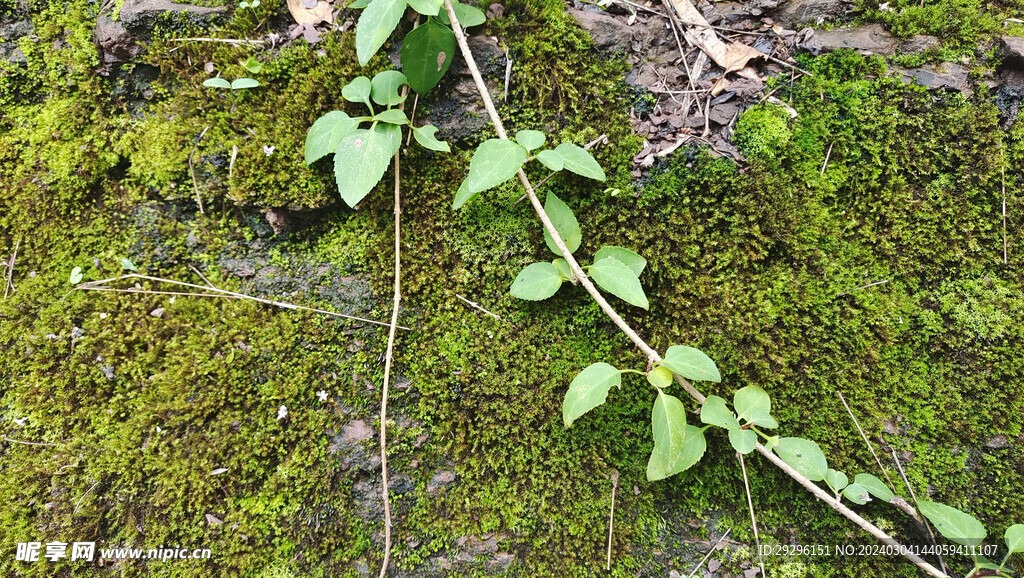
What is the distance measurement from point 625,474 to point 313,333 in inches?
66.1

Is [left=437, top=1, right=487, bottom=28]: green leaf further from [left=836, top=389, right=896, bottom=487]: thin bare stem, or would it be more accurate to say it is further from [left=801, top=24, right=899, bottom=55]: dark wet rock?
[left=836, top=389, right=896, bottom=487]: thin bare stem

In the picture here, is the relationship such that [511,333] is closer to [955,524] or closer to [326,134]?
[326,134]

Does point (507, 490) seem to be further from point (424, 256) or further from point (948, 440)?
point (948, 440)

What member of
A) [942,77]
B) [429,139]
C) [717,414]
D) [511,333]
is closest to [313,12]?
[429,139]

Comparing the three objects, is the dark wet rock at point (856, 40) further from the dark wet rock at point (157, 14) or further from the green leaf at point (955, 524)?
the dark wet rock at point (157, 14)

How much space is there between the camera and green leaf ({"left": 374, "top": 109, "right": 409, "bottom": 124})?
1909 millimetres

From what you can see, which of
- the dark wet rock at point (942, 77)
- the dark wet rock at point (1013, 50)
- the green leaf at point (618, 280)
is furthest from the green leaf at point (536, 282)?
the dark wet rock at point (1013, 50)

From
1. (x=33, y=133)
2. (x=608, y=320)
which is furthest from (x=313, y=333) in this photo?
(x=33, y=133)

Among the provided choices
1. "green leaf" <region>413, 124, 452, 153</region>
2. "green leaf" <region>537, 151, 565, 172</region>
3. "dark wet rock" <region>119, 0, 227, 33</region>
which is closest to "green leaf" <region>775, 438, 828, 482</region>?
"green leaf" <region>537, 151, 565, 172</region>

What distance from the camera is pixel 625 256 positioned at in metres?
1.89

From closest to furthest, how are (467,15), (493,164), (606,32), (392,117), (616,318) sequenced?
(493,164) < (616,318) < (392,117) < (467,15) < (606,32)

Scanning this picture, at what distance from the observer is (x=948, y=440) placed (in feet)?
6.03

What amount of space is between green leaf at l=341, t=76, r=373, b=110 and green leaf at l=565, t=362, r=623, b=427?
5.27 ft

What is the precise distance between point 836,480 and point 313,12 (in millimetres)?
3421
